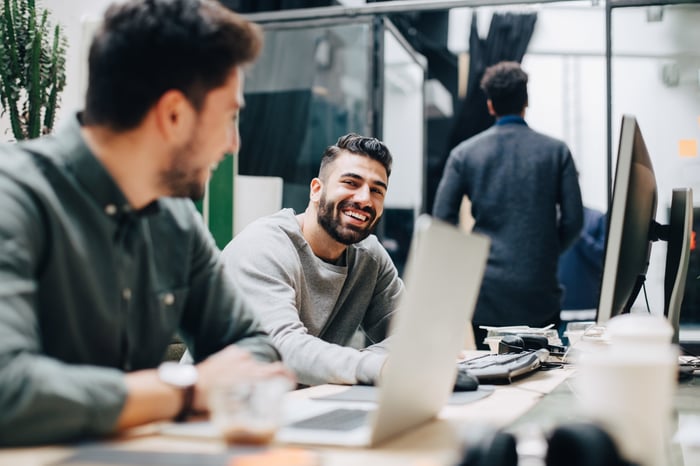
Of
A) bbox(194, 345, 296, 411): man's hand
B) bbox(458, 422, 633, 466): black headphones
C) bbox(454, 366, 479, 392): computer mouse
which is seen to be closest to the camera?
bbox(458, 422, 633, 466): black headphones

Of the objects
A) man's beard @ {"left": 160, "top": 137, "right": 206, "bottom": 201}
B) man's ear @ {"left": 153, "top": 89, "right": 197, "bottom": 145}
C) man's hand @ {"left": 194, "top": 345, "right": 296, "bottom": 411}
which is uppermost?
man's ear @ {"left": 153, "top": 89, "right": 197, "bottom": 145}

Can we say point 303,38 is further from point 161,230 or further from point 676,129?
point 161,230

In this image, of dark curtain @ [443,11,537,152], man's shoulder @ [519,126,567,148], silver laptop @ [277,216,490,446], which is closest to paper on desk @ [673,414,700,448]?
silver laptop @ [277,216,490,446]

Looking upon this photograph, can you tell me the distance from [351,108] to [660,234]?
299 centimetres

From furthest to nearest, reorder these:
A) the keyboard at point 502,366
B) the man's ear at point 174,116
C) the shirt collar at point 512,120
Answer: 1. the shirt collar at point 512,120
2. the keyboard at point 502,366
3. the man's ear at point 174,116

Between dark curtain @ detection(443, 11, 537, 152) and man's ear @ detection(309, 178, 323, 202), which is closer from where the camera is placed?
man's ear @ detection(309, 178, 323, 202)

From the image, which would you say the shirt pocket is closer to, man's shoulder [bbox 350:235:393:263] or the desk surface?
the desk surface

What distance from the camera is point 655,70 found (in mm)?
4051

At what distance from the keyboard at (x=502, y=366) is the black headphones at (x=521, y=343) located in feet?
0.30

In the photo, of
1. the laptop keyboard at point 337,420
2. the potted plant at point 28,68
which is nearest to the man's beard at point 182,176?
the laptop keyboard at point 337,420

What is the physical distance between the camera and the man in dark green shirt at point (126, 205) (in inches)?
41.3

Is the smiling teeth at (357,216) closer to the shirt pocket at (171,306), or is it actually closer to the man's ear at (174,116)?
the shirt pocket at (171,306)

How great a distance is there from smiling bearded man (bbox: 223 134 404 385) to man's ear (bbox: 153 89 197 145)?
68 centimetres

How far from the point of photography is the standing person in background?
336cm
